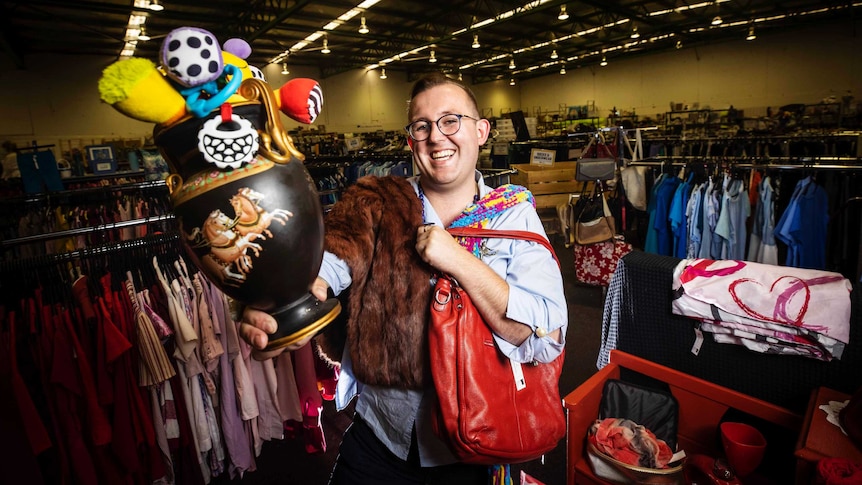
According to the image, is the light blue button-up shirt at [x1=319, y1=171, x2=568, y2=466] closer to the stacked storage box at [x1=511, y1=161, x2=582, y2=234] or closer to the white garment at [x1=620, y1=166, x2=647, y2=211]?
the white garment at [x1=620, y1=166, x2=647, y2=211]

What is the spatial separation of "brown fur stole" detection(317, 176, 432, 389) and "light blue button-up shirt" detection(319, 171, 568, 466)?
0.15 feet

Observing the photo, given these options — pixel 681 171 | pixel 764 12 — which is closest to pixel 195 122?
pixel 681 171

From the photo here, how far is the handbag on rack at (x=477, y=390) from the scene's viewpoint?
37.1 inches

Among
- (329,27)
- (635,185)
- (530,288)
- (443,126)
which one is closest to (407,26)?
(329,27)

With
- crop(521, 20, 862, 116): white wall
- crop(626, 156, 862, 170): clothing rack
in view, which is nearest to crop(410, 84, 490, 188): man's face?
crop(626, 156, 862, 170): clothing rack

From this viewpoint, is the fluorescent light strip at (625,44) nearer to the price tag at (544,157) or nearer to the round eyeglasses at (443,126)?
the price tag at (544,157)

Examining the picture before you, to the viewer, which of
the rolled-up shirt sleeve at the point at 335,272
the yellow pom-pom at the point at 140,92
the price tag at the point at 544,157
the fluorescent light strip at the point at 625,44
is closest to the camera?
the yellow pom-pom at the point at 140,92

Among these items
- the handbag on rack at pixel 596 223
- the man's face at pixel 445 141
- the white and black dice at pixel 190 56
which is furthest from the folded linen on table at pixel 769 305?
the handbag on rack at pixel 596 223

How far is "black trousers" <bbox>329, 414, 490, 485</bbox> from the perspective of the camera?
3.67 ft

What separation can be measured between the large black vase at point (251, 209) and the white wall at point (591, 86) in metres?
10.9

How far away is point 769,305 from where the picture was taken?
4.83 ft

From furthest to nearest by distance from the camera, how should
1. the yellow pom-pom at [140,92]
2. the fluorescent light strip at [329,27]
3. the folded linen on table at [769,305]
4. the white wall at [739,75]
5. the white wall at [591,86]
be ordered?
the white wall at [739,75] < the white wall at [591,86] < the fluorescent light strip at [329,27] < the folded linen on table at [769,305] < the yellow pom-pom at [140,92]

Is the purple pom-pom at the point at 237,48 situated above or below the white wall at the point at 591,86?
below

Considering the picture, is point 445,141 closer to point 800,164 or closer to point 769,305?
point 769,305
